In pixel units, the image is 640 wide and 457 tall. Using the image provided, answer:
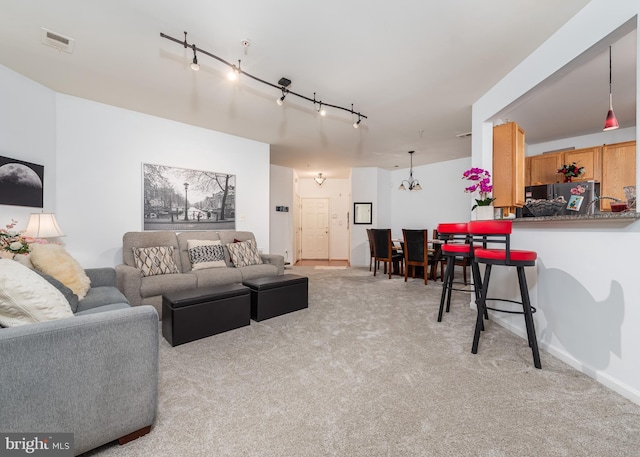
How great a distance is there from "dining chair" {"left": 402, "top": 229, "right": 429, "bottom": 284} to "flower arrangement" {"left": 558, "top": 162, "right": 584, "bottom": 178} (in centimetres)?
241

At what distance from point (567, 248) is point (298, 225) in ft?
22.7

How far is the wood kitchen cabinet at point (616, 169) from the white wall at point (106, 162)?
20.7 feet

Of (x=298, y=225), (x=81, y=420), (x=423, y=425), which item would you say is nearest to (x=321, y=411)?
(x=423, y=425)

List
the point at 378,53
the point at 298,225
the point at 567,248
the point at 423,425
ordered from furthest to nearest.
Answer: the point at 298,225, the point at 378,53, the point at 567,248, the point at 423,425

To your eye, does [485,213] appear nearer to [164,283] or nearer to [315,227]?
[164,283]

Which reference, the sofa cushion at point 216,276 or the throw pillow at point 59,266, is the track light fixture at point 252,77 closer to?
the throw pillow at point 59,266

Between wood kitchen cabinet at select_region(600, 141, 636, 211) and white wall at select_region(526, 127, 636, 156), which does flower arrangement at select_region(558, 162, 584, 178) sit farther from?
white wall at select_region(526, 127, 636, 156)

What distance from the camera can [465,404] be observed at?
1.63 metres

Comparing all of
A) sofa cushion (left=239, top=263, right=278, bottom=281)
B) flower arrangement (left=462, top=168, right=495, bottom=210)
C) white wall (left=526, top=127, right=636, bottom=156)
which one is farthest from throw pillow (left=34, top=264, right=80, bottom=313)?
white wall (left=526, top=127, right=636, bottom=156)

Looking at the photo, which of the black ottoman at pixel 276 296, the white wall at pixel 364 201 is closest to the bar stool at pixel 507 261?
the black ottoman at pixel 276 296

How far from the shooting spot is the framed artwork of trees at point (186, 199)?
3.96 metres

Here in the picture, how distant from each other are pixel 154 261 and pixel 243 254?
1.16 metres

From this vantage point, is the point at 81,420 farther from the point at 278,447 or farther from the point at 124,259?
the point at 124,259

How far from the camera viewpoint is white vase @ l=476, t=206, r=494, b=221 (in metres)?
3.03
